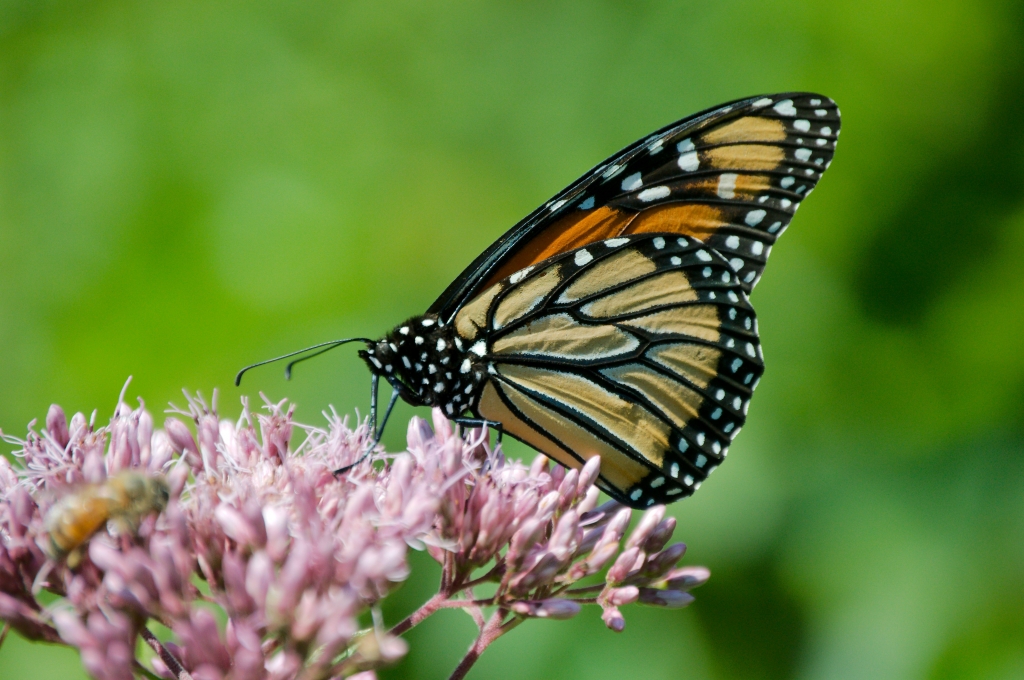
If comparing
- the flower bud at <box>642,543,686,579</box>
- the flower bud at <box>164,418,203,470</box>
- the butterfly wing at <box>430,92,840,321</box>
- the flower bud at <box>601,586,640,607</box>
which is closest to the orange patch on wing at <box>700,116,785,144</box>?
the butterfly wing at <box>430,92,840,321</box>

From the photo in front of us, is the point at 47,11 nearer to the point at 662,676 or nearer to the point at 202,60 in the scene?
the point at 202,60

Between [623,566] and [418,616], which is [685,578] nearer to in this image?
[623,566]

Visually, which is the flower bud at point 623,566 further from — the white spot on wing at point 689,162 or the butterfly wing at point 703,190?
the white spot on wing at point 689,162

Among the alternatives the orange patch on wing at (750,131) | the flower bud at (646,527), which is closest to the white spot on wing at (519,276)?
the orange patch on wing at (750,131)

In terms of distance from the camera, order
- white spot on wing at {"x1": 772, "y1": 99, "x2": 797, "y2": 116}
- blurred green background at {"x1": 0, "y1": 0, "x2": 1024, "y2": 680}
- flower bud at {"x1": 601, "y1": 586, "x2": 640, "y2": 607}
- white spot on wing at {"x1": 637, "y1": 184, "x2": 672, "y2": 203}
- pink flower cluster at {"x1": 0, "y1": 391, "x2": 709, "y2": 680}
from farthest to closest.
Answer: blurred green background at {"x1": 0, "y1": 0, "x2": 1024, "y2": 680} → white spot on wing at {"x1": 637, "y1": 184, "x2": 672, "y2": 203} → white spot on wing at {"x1": 772, "y1": 99, "x2": 797, "y2": 116} → flower bud at {"x1": 601, "y1": 586, "x2": 640, "y2": 607} → pink flower cluster at {"x1": 0, "y1": 391, "x2": 709, "y2": 680}

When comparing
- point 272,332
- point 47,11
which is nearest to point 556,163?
point 272,332

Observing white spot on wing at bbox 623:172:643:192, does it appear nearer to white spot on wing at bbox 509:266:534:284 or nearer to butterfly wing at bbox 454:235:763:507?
butterfly wing at bbox 454:235:763:507

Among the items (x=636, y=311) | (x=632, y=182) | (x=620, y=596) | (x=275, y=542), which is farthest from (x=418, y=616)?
(x=632, y=182)
